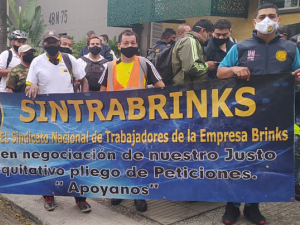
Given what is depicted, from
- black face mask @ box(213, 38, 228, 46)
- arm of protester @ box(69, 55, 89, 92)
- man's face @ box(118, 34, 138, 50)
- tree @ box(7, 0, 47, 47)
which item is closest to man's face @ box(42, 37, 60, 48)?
arm of protester @ box(69, 55, 89, 92)

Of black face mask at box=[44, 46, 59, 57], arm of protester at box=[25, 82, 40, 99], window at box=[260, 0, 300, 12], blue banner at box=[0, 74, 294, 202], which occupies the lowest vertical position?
blue banner at box=[0, 74, 294, 202]

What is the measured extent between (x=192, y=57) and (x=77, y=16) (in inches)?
651

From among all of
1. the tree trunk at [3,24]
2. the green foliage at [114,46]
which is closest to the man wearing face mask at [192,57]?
the tree trunk at [3,24]

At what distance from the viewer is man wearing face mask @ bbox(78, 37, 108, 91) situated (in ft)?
18.6

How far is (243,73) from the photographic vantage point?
143 inches

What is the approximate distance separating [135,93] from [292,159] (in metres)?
1.62

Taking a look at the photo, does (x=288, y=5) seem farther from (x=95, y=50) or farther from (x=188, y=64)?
(x=188, y=64)

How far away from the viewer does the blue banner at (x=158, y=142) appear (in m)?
3.65

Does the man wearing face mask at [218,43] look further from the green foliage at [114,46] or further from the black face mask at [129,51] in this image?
the green foliage at [114,46]

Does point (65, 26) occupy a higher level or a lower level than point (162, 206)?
higher

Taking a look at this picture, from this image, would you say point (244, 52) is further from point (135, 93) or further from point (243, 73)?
point (135, 93)

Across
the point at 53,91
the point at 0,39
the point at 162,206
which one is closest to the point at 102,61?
the point at 53,91

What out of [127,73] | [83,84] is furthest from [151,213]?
[83,84]

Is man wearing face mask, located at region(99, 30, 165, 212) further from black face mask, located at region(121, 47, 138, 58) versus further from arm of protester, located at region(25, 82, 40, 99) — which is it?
arm of protester, located at region(25, 82, 40, 99)
